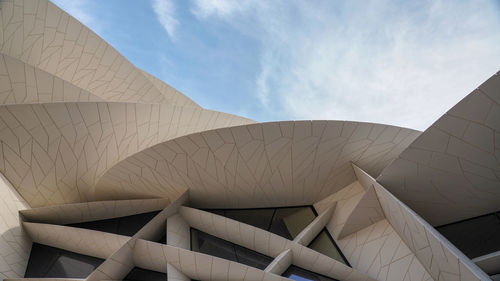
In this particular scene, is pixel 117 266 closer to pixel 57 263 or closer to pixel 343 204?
pixel 57 263

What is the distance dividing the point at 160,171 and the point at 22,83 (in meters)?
5.89

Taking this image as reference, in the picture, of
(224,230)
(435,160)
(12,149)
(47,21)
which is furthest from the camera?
(47,21)

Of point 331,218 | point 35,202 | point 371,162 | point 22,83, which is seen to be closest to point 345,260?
point 331,218

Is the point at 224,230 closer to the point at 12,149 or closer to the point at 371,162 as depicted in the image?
the point at 371,162

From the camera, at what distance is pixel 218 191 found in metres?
12.4

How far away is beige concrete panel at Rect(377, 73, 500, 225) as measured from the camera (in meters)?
7.55

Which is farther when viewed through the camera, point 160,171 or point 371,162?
point 371,162

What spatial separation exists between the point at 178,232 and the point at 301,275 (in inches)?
189

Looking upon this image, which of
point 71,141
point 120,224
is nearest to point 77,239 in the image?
point 120,224

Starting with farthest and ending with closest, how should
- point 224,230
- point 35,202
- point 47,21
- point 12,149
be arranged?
point 47,21 → point 35,202 → point 224,230 → point 12,149

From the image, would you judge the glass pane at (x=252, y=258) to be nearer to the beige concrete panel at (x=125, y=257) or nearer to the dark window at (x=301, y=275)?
the dark window at (x=301, y=275)

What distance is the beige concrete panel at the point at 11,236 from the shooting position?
10125mm

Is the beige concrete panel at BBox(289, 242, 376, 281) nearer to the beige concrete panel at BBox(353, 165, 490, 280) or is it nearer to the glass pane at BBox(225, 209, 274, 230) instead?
the beige concrete panel at BBox(353, 165, 490, 280)

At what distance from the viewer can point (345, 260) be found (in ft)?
37.7
